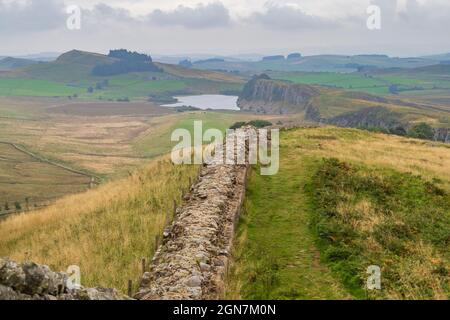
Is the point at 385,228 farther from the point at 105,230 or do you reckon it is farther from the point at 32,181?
the point at 32,181

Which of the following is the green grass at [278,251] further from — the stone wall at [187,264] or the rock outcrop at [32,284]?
the rock outcrop at [32,284]

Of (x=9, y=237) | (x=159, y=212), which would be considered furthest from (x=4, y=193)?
(x=159, y=212)

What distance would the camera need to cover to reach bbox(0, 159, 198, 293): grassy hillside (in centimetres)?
1636

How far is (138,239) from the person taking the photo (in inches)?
724

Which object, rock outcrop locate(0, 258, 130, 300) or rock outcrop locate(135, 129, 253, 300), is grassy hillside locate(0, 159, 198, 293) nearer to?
rock outcrop locate(135, 129, 253, 300)

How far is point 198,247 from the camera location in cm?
1412

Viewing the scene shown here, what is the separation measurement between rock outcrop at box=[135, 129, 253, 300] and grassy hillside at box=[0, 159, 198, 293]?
1.25 m

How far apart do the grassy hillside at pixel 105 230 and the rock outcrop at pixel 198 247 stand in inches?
49.2

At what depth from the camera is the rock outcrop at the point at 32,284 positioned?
816 centimetres

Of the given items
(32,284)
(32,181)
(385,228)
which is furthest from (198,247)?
(32,181)

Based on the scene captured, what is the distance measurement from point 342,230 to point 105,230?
34.5 feet

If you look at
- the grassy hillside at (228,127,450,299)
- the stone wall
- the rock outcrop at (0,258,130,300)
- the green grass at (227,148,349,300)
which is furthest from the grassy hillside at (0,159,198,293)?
the rock outcrop at (0,258,130,300)
